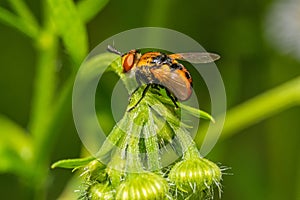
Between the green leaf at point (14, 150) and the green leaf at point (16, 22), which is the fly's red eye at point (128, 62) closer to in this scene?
the green leaf at point (16, 22)

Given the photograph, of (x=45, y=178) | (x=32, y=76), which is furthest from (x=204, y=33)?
(x=45, y=178)

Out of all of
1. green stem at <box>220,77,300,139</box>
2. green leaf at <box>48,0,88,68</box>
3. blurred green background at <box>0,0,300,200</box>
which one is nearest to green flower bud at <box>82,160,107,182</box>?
green leaf at <box>48,0,88,68</box>

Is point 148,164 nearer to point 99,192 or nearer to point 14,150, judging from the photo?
point 99,192

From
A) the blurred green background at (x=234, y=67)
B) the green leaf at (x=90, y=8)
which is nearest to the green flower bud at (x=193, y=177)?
the green leaf at (x=90, y=8)

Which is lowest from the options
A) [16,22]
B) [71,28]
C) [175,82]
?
[175,82]

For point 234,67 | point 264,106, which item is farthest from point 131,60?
point 234,67

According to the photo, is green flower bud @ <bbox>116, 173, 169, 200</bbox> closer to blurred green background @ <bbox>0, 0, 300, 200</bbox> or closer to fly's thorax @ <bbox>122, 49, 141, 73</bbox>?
fly's thorax @ <bbox>122, 49, 141, 73</bbox>
